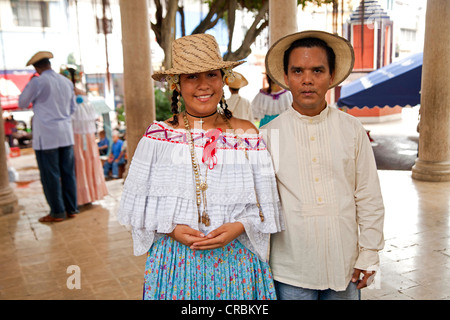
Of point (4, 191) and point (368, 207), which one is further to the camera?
point (4, 191)

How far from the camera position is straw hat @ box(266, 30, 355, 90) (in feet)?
6.08

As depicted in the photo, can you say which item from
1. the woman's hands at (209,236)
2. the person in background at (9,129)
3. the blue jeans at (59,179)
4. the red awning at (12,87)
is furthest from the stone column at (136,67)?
the red awning at (12,87)

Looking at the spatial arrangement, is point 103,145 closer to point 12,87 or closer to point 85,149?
point 85,149

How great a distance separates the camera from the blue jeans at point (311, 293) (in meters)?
1.88

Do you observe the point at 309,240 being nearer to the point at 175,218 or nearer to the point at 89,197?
the point at 175,218

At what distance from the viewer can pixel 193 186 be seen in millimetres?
1773

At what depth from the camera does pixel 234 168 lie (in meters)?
1.78

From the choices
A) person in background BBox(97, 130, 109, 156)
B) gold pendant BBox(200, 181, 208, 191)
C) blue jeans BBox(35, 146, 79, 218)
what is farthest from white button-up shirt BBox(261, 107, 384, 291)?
person in background BBox(97, 130, 109, 156)

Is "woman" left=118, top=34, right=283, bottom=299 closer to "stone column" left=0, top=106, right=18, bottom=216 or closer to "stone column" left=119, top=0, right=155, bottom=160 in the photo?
"stone column" left=119, top=0, right=155, bottom=160

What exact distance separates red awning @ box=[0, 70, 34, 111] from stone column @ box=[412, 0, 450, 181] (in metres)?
13.7

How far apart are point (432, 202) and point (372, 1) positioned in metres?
4.71

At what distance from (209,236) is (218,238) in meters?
0.03

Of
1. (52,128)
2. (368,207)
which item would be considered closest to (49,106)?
(52,128)
